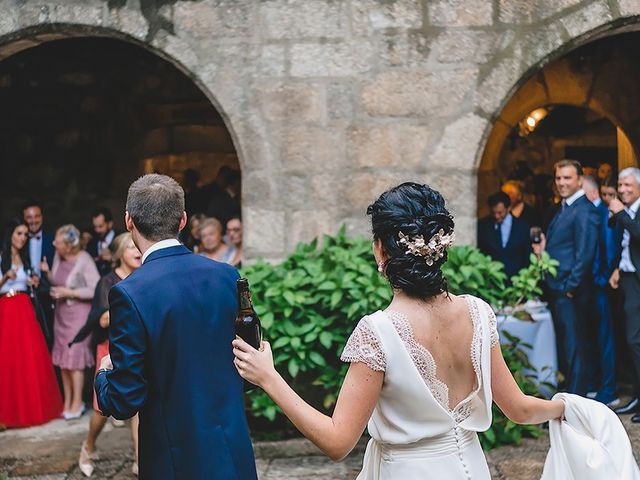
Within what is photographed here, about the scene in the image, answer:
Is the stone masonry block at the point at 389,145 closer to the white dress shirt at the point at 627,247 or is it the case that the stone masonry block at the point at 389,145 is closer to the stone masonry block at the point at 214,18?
the stone masonry block at the point at 214,18

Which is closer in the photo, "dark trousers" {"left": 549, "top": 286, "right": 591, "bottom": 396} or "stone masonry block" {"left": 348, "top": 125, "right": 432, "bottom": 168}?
"stone masonry block" {"left": 348, "top": 125, "right": 432, "bottom": 168}

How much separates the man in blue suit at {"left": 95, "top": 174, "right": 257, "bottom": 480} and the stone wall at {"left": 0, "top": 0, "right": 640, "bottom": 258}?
10.2 feet

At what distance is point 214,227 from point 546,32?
2.60m

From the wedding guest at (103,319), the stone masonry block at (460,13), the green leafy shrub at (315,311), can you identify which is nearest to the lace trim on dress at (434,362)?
the green leafy shrub at (315,311)

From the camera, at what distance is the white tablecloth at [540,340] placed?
19.5ft

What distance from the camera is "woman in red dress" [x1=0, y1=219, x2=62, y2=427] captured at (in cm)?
664

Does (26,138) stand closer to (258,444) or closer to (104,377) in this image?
(258,444)

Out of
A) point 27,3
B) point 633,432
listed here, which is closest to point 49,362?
point 27,3

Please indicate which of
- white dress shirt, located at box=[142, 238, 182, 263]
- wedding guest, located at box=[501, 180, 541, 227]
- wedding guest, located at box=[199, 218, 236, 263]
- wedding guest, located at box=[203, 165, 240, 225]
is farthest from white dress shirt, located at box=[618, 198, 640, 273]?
white dress shirt, located at box=[142, 238, 182, 263]

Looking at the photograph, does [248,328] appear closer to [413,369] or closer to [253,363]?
[253,363]

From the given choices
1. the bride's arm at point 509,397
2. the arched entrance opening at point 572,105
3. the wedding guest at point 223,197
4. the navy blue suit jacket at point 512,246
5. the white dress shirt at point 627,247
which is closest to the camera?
the bride's arm at point 509,397

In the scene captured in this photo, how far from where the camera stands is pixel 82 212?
378 inches

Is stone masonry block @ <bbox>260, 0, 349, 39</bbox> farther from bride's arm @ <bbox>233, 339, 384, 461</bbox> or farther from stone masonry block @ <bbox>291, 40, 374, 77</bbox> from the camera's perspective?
bride's arm @ <bbox>233, 339, 384, 461</bbox>

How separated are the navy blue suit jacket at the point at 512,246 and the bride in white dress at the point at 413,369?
15.2ft
